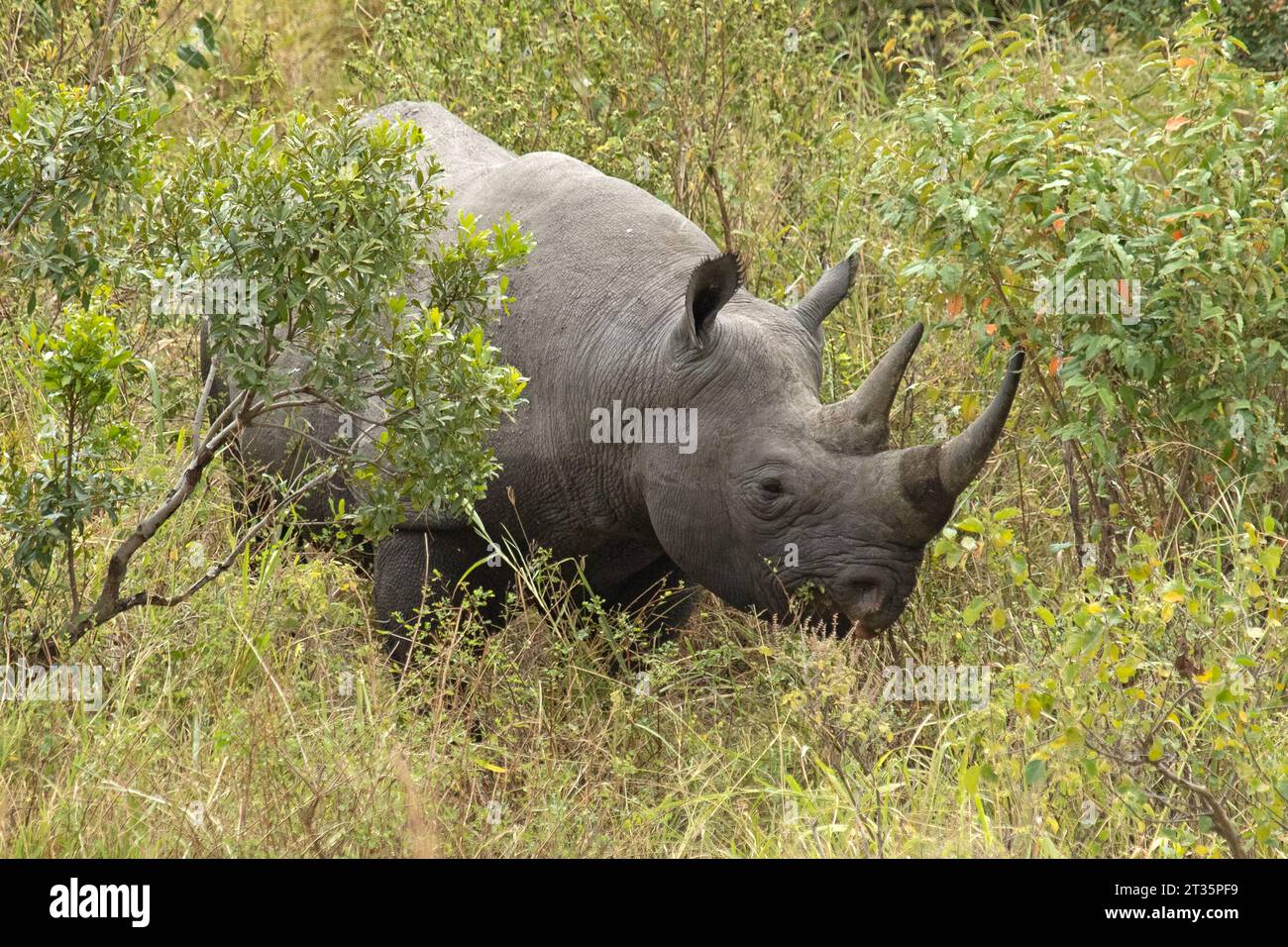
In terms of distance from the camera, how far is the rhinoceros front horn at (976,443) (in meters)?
5.42

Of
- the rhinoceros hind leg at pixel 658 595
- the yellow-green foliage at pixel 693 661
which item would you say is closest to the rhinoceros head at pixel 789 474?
the yellow-green foliage at pixel 693 661

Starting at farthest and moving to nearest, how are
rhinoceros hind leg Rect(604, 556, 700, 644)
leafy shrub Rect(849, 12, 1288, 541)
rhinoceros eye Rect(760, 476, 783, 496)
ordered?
rhinoceros hind leg Rect(604, 556, 700, 644), leafy shrub Rect(849, 12, 1288, 541), rhinoceros eye Rect(760, 476, 783, 496)

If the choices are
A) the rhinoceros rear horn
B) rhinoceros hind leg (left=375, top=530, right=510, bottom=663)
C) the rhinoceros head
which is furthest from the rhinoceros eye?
rhinoceros hind leg (left=375, top=530, right=510, bottom=663)

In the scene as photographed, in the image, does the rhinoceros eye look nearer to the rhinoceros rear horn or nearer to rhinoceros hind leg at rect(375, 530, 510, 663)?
the rhinoceros rear horn

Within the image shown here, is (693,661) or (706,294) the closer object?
(706,294)

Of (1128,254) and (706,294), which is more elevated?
(1128,254)

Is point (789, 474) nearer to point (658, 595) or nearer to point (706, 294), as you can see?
point (706, 294)

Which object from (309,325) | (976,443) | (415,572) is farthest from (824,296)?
(309,325)

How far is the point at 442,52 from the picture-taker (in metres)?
8.93

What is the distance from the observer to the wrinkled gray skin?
18.5ft

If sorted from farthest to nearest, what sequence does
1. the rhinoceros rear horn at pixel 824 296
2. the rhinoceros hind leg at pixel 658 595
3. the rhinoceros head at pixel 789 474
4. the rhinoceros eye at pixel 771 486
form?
the rhinoceros hind leg at pixel 658 595 → the rhinoceros rear horn at pixel 824 296 → the rhinoceros eye at pixel 771 486 → the rhinoceros head at pixel 789 474

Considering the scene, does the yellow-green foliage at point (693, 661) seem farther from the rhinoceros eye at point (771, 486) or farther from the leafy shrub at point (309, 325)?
the rhinoceros eye at point (771, 486)

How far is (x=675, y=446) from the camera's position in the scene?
5.98 metres

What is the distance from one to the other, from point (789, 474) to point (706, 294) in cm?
67
